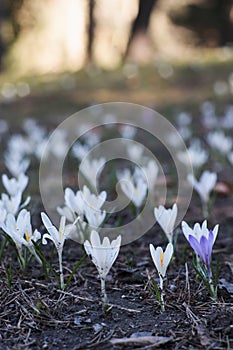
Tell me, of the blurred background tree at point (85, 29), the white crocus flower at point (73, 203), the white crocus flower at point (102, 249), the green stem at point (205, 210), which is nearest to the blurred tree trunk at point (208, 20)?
the blurred background tree at point (85, 29)

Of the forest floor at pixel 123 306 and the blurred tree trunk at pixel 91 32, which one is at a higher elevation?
the forest floor at pixel 123 306

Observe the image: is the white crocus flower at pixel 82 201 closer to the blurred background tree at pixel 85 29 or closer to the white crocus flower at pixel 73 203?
the white crocus flower at pixel 73 203

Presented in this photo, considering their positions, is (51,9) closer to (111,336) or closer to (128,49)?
(128,49)

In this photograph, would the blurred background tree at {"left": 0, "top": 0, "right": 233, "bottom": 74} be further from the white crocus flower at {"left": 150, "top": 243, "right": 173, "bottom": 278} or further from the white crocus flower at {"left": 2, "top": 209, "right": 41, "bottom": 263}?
the white crocus flower at {"left": 150, "top": 243, "right": 173, "bottom": 278}

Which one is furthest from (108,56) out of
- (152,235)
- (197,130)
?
(152,235)

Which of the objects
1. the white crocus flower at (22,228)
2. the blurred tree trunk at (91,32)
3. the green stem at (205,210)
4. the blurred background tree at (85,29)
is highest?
the white crocus flower at (22,228)

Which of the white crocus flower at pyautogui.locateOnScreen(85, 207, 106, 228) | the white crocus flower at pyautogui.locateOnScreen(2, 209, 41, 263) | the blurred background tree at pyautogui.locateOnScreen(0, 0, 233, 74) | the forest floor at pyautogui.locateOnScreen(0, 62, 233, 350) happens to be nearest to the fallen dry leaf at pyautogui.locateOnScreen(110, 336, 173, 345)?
the forest floor at pyautogui.locateOnScreen(0, 62, 233, 350)

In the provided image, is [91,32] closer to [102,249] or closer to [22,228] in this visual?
[22,228]

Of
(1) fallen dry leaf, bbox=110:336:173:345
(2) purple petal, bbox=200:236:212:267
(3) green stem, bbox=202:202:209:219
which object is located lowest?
(3) green stem, bbox=202:202:209:219
